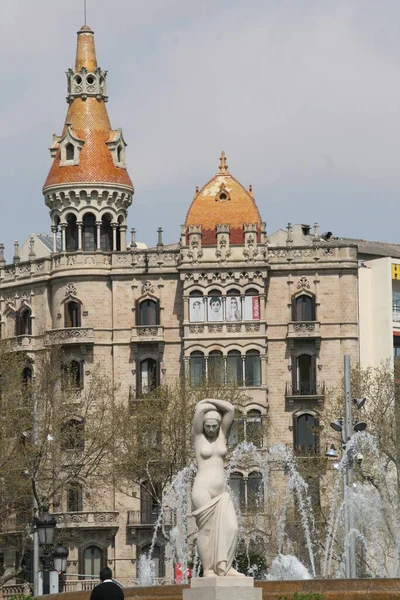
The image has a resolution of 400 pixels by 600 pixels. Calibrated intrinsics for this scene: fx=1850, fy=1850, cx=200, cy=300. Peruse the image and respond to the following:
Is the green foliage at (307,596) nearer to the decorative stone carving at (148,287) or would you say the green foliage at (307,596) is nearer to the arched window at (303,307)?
the arched window at (303,307)

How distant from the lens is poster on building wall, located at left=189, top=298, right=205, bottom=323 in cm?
9395

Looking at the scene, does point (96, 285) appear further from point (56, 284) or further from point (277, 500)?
point (277, 500)

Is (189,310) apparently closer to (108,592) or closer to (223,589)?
(223,589)

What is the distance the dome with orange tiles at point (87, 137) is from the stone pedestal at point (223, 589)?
69585 millimetres

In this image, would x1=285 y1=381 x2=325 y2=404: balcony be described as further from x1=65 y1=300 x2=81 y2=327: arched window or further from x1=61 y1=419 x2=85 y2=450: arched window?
x1=61 y1=419 x2=85 y2=450: arched window

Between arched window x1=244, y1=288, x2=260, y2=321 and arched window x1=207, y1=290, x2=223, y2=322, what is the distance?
1.32m

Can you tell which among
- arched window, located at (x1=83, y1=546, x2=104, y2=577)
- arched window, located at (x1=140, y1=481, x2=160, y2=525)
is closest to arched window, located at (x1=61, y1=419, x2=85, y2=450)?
arched window, located at (x1=140, y1=481, x2=160, y2=525)

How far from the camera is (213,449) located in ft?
98.3

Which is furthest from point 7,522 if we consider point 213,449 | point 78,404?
point 213,449

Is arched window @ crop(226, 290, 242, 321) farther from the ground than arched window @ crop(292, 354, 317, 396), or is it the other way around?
arched window @ crop(226, 290, 242, 321)

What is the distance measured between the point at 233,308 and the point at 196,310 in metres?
1.89

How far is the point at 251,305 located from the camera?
94.1 metres

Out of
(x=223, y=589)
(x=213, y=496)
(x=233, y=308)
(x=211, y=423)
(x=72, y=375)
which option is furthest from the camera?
(x=233, y=308)

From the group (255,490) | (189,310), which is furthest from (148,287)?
(255,490)
